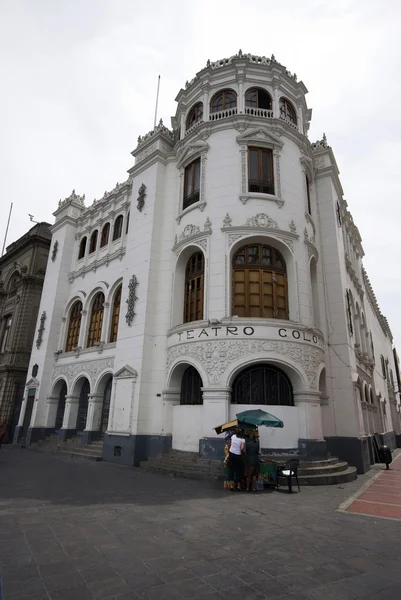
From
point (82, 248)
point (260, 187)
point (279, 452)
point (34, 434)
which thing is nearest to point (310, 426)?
point (279, 452)

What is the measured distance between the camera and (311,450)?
1326cm

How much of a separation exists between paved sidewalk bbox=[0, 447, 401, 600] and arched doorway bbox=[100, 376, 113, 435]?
934cm

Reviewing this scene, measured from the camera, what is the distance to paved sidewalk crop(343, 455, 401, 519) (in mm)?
8367

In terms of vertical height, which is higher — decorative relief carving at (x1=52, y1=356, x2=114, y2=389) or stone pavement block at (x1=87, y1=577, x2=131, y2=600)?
decorative relief carving at (x1=52, y1=356, x2=114, y2=389)

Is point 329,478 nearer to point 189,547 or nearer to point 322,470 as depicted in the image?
point 322,470

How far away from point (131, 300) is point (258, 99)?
1203cm

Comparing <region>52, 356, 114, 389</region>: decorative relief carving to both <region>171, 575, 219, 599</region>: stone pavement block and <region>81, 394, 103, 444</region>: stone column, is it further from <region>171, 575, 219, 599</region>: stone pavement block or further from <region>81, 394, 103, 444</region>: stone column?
<region>171, 575, 219, 599</region>: stone pavement block

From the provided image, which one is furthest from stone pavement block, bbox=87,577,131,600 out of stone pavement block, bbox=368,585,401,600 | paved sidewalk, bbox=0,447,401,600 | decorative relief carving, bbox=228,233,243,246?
decorative relief carving, bbox=228,233,243,246

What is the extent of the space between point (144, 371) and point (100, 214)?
13.1 meters

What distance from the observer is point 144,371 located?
16188 millimetres

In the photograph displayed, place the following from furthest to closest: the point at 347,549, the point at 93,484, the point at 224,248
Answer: the point at 224,248, the point at 93,484, the point at 347,549

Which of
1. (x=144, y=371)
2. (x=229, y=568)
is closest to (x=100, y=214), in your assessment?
(x=144, y=371)

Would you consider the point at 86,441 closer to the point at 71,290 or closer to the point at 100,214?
the point at 71,290

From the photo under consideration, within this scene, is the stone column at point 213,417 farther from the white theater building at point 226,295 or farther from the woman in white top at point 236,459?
the woman in white top at point 236,459
